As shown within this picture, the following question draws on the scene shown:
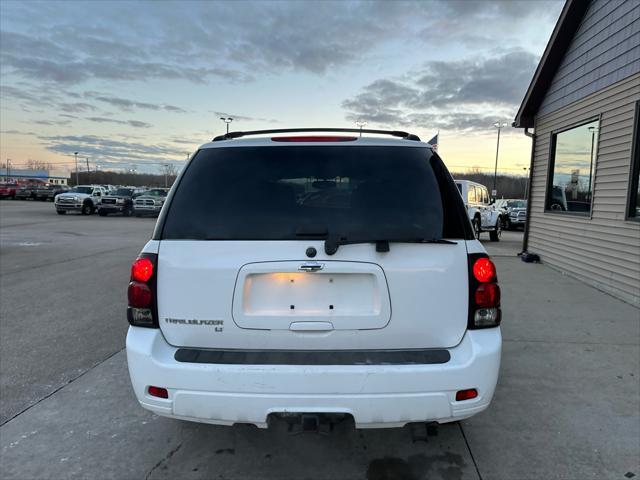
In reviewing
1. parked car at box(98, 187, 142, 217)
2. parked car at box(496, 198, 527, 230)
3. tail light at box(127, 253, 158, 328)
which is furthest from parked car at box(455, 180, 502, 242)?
parked car at box(98, 187, 142, 217)

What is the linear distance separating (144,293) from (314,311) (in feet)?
2.94

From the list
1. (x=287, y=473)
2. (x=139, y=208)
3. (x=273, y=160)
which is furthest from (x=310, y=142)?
(x=139, y=208)

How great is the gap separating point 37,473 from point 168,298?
Answer: 1344 millimetres

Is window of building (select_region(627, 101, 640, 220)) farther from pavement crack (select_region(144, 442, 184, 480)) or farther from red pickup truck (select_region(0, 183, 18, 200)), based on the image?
red pickup truck (select_region(0, 183, 18, 200))

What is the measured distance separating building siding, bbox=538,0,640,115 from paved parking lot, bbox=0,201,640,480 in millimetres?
4321

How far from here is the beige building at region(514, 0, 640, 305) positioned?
673cm

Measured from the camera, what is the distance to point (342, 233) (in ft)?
7.41

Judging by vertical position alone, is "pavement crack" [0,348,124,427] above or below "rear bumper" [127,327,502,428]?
below

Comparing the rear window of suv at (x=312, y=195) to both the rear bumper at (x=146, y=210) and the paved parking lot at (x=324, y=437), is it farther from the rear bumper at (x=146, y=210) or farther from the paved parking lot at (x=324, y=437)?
the rear bumper at (x=146, y=210)

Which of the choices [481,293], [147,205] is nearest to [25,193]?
[147,205]

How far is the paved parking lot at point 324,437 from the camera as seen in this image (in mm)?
2615

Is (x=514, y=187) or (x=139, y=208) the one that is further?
(x=514, y=187)

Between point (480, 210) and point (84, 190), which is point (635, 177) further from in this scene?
point (84, 190)

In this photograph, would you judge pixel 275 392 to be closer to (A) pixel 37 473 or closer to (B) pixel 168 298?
(B) pixel 168 298
